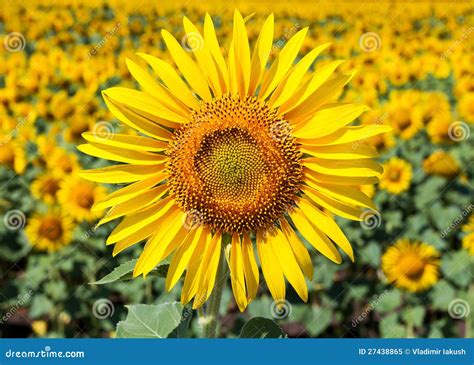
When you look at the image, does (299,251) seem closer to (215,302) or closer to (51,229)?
(215,302)

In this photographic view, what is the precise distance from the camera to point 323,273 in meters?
4.67

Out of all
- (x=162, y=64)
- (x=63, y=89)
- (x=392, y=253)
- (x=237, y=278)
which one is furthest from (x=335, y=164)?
(x=63, y=89)

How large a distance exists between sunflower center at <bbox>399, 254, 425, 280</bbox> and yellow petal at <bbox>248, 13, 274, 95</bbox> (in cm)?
283

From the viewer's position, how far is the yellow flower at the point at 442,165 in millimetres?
4875

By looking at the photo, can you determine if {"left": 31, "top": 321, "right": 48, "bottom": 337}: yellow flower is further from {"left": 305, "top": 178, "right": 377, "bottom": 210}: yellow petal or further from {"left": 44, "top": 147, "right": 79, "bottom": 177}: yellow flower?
{"left": 305, "top": 178, "right": 377, "bottom": 210}: yellow petal

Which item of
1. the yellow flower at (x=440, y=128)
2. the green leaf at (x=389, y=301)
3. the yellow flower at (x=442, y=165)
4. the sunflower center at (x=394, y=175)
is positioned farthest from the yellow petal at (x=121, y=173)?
the yellow flower at (x=440, y=128)

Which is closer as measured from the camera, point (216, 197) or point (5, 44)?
point (216, 197)

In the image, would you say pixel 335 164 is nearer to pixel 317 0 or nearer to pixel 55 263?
pixel 55 263

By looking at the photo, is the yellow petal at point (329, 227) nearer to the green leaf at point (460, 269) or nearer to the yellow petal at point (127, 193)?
the yellow petal at point (127, 193)

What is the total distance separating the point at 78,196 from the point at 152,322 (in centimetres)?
239

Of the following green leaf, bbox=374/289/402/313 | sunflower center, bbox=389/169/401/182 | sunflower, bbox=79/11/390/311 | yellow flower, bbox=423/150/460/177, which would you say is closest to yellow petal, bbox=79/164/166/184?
sunflower, bbox=79/11/390/311

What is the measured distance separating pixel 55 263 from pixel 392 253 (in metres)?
2.55

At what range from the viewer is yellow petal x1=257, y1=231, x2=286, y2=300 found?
5.90 feet

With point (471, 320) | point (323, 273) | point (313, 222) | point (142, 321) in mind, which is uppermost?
point (313, 222)
